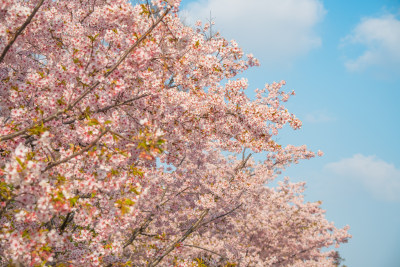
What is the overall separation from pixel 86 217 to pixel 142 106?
8.66 feet

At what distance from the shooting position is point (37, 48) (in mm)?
7395

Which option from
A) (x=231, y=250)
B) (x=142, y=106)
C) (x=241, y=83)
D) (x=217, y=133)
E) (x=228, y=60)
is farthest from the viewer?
(x=231, y=250)

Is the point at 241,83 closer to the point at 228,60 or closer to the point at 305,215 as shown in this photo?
the point at 228,60

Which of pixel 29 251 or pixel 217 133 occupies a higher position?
pixel 217 133

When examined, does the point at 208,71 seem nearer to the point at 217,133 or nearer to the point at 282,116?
the point at 217,133

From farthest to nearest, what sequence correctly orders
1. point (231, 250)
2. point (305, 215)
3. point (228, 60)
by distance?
point (305, 215) < point (231, 250) < point (228, 60)

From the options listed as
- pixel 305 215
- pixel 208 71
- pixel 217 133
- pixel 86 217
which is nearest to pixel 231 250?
pixel 305 215

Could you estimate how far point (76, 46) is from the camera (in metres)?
5.57

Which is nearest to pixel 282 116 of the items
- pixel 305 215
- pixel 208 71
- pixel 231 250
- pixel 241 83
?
pixel 241 83

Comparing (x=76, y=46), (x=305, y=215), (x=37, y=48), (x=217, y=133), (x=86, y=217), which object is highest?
(x=305, y=215)

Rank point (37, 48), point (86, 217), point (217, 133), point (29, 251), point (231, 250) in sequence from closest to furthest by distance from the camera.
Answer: point (29, 251), point (86, 217), point (37, 48), point (217, 133), point (231, 250)

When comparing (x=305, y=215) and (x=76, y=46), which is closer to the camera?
(x=76, y=46)

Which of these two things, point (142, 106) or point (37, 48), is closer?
point (142, 106)

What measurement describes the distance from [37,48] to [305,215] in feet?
65.7
